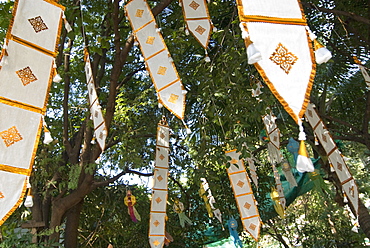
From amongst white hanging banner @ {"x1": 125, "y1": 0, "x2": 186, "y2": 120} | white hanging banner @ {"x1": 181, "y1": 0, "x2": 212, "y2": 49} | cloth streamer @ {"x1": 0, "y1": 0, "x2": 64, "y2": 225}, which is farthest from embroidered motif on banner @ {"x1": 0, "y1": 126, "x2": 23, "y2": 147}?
white hanging banner @ {"x1": 181, "y1": 0, "x2": 212, "y2": 49}

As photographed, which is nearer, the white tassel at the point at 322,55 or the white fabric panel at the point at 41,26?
the white tassel at the point at 322,55

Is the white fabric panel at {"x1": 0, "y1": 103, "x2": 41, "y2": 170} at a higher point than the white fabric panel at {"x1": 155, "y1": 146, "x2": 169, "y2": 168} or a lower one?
lower

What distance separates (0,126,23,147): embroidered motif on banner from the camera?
102 inches

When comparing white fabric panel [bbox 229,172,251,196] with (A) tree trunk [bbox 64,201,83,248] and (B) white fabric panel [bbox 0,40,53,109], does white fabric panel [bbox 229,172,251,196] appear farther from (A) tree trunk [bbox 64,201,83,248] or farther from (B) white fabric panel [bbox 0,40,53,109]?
(B) white fabric panel [bbox 0,40,53,109]

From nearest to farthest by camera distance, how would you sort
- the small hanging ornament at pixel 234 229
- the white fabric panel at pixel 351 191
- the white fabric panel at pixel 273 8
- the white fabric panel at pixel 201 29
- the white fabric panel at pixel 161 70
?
the white fabric panel at pixel 273 8, the white fabric panel at pixel 161 70, the white fabric panel at pixel 201 29, the white fabric panel at pixel 351 191, the small hanging ornament at pixel 234 229

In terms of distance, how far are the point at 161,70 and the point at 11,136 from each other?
1718 mm

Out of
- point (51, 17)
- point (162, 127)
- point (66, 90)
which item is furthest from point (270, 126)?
point (51, 17)

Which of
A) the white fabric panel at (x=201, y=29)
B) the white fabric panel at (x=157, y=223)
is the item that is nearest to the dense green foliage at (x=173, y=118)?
the white fabric panel at (x=201, y=29)

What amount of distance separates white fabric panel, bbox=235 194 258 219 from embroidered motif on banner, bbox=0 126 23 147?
10.7 feet

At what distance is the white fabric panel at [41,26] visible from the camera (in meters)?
2.79

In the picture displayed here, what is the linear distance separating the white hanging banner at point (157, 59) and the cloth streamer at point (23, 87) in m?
1.20

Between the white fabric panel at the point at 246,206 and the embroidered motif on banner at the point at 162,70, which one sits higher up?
the embroidered motif on banner at the point at 162,70

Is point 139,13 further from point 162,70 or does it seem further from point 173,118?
point 173,118

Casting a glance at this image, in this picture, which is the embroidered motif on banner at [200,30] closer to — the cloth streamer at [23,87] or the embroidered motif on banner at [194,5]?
the embroidered motif on banner at [194,5]
